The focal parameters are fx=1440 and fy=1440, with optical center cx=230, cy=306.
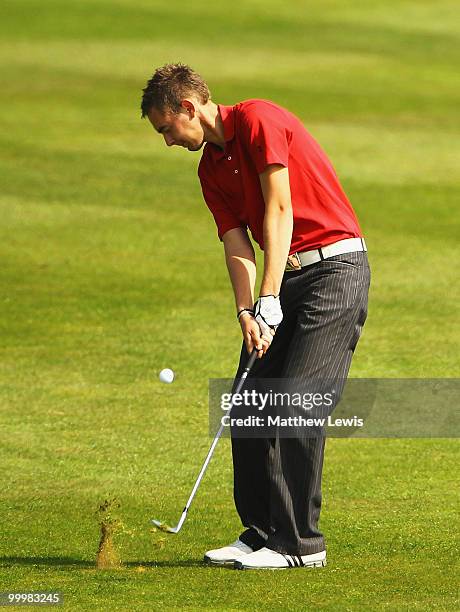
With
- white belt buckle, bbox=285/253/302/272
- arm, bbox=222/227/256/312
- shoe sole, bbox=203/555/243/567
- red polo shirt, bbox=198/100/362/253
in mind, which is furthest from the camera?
arm, bbox=222/227/256/312

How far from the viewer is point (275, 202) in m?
6.20

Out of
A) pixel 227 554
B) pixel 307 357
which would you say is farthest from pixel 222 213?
pixel 227 554

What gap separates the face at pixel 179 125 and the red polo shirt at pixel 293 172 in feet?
0.44

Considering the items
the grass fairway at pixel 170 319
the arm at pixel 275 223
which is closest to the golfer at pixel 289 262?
the arm at pixel 275 223

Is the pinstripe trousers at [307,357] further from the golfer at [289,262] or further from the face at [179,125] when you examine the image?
the face at [179,125]

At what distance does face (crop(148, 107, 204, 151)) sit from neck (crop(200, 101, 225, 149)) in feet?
0.09

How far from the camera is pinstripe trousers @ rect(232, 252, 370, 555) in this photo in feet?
20.9

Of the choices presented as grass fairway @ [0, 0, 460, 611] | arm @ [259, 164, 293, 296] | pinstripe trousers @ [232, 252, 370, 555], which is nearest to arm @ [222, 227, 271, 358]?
pinstripe trousers @ [232, 252, 370, 555]

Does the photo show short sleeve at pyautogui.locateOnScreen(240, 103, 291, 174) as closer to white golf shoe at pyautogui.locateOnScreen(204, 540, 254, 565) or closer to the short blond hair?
the short blond hair

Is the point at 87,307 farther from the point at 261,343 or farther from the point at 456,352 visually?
the point at 261,343

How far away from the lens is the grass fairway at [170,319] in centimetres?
656

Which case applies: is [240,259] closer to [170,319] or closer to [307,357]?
[307,357]

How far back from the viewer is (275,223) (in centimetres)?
619

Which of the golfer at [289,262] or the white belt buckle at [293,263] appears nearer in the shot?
the golfer at [289,262]
